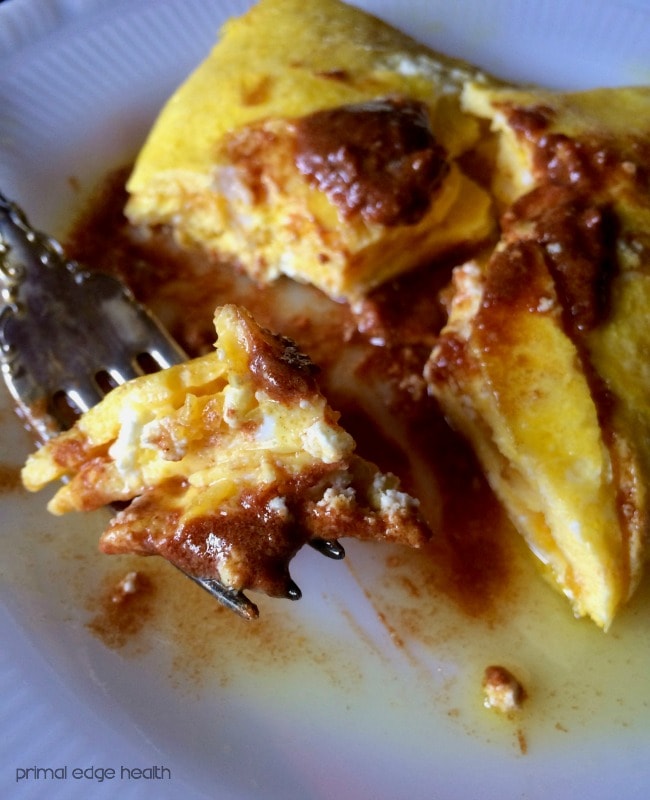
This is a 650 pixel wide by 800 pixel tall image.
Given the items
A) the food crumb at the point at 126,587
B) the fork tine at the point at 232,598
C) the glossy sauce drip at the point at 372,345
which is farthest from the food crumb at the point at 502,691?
the food crumb at the point at 126,587

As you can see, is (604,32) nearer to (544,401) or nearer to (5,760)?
(544,401)

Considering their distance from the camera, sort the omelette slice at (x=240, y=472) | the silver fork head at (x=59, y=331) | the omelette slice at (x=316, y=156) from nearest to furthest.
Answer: the omelette slice at (x=240, y=472) → the silver fork head at (x=59, y=331) → the omelette slice at (x=316, y=156)

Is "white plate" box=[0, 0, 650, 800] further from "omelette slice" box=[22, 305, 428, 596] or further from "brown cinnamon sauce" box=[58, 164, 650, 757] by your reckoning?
"omelette slice" box=[22, 305, 428, 596]

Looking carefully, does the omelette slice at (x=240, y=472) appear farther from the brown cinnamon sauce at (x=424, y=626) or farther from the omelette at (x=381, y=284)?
the brown cinnamon sauce at (x=424, y=626)

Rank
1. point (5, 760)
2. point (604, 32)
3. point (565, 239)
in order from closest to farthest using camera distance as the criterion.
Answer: point (5, 760) → point (565, 239) → point (604, 32)

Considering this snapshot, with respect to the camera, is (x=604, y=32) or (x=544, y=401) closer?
(x=544, y=401)

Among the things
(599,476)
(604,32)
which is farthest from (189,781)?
(604,32)

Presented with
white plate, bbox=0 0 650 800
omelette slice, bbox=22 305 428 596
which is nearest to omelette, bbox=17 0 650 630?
omelette slice, bbox=22 305 428 596
